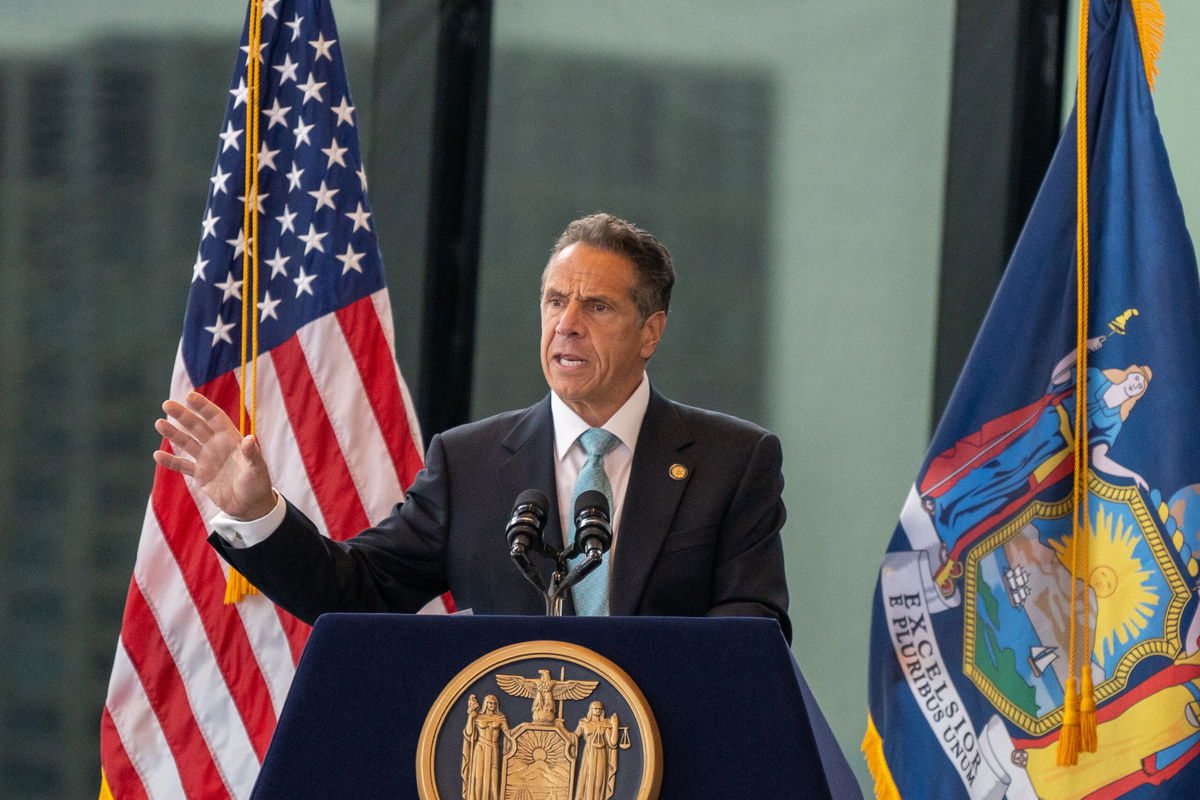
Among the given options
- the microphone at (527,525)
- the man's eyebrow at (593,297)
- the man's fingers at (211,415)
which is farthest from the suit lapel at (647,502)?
the man's fingers at (211,415)

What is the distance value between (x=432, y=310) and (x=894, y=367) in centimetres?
131

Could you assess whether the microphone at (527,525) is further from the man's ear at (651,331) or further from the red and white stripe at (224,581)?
the red and white stripe at (224,581)

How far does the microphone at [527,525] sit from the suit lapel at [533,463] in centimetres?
60

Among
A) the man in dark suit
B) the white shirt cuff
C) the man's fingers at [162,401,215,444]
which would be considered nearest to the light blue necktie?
the man in dark suit

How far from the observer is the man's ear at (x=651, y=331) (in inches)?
98.8

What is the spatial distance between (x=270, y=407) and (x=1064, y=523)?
171 centimetres

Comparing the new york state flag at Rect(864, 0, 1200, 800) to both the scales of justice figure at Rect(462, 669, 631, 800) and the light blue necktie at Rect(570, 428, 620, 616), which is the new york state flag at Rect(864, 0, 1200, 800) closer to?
the light blue necktie at Rect(570, 428, 620, 616)

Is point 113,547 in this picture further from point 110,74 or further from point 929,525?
point 929,525

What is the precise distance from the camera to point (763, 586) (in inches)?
91.6

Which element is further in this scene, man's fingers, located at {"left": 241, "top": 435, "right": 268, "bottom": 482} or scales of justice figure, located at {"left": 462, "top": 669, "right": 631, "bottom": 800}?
man's fingers, located at {"left": 241, "top": 435, "right": 268, "bottom": 482}

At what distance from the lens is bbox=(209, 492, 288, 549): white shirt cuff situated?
211 cm

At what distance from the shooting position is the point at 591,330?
2424 millimetres

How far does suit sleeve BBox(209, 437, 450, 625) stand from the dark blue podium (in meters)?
0.64

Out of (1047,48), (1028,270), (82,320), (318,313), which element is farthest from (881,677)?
(82,320)
